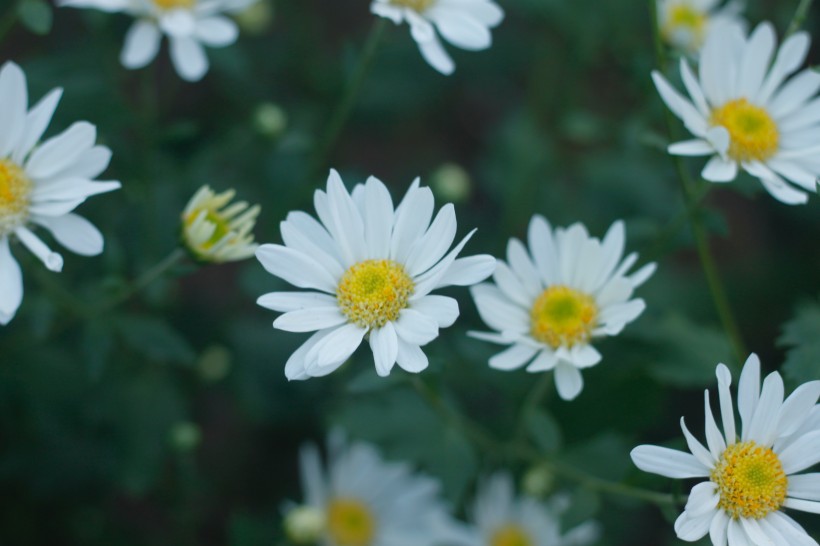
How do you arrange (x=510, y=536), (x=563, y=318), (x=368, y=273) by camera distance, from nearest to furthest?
(x=368, y=273)
(x=563, y=318)
(x=510, y=536)

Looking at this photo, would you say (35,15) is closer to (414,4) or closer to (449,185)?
(414,4)

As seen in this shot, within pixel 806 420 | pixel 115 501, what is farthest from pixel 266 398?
pixel 806 420

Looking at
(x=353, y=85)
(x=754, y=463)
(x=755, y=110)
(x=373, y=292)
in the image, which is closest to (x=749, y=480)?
(x=754, y=463)

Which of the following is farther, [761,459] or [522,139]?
[522,139]

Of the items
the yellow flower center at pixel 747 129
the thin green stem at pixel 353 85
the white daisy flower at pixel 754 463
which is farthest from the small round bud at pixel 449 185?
the white daisy flower at pixel 754 463

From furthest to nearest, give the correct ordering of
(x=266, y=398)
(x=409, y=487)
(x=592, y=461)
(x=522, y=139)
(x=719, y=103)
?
1. (x=522, y=139)
2. (x=266, y=398)
3. (x=409, y=487)
4. (x=592, y=461)
5. (x=719, y=103)

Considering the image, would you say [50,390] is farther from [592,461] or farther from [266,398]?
[592,461]
